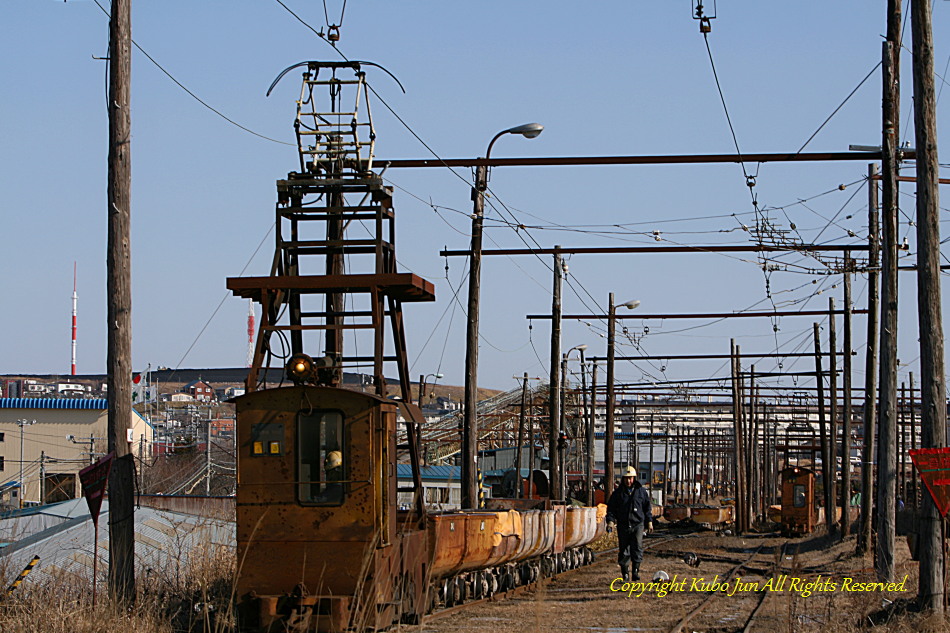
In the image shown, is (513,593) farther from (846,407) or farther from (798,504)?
(798,504)

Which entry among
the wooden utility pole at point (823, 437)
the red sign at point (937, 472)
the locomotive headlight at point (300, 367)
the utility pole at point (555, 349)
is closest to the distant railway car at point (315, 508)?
the locomotive headlight at point (300, 367)

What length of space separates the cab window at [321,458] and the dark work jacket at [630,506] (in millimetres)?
8221

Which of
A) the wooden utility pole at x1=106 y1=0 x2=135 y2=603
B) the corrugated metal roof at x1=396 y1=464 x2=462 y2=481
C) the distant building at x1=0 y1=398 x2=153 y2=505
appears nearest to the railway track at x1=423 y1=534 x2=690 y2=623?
the wooden utility pole at x1=106 y1=0 x2=135 y2=603

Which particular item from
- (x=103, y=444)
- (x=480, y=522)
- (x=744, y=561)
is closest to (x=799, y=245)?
(x=744, y=561)

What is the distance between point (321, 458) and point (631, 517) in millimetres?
8323

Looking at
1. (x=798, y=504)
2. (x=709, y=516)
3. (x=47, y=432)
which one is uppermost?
(x=47, y=432)

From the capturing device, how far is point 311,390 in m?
13.2

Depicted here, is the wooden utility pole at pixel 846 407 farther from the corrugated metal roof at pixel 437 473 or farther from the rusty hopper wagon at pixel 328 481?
the corrugated metal roof at pixel 437 473

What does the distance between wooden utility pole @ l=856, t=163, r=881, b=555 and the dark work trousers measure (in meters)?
8.50

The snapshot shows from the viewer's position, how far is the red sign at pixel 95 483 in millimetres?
12906

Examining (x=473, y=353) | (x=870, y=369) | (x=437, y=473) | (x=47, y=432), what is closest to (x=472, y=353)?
(x=473, y=353)

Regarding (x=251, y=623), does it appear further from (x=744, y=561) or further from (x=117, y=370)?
(x=744, y=561)

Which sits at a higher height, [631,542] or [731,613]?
[631,542]

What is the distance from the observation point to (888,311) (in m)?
20.3
